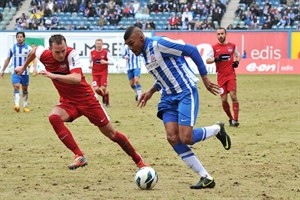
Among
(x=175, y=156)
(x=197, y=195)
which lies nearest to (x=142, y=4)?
(x=175, y=156)

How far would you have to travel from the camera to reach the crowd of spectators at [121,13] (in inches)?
1681

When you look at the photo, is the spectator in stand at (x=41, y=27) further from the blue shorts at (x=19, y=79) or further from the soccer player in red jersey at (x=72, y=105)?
the soccer player in red jersey at (x=72, y=105)

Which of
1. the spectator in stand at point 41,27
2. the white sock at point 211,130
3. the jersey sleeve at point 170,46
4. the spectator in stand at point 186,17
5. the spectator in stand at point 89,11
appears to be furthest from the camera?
the spectator in stand at point 89,11

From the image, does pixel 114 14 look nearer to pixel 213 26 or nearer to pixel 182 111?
pixel 213 26

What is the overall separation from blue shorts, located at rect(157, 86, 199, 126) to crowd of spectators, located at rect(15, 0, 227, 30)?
3260 centimetres

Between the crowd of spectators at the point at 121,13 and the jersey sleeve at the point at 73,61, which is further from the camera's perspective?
the crowd of spectators at the point at 121,13

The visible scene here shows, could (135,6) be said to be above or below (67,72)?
below

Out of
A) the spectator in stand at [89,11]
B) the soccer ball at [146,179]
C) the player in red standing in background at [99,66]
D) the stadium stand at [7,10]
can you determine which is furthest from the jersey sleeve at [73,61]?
the stadium stand at [7,10]

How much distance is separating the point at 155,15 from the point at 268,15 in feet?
24.0

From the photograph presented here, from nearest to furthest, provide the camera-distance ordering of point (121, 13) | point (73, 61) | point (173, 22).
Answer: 1. point (73, 61)
2. point (173, 22)
3. point (121, 13)

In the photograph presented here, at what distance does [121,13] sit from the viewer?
148 ft

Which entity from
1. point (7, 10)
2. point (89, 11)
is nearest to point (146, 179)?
point (89, 11)

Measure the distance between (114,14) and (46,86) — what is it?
14.2 meters

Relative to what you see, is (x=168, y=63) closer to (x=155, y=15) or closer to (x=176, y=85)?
(x=176, y=85)
